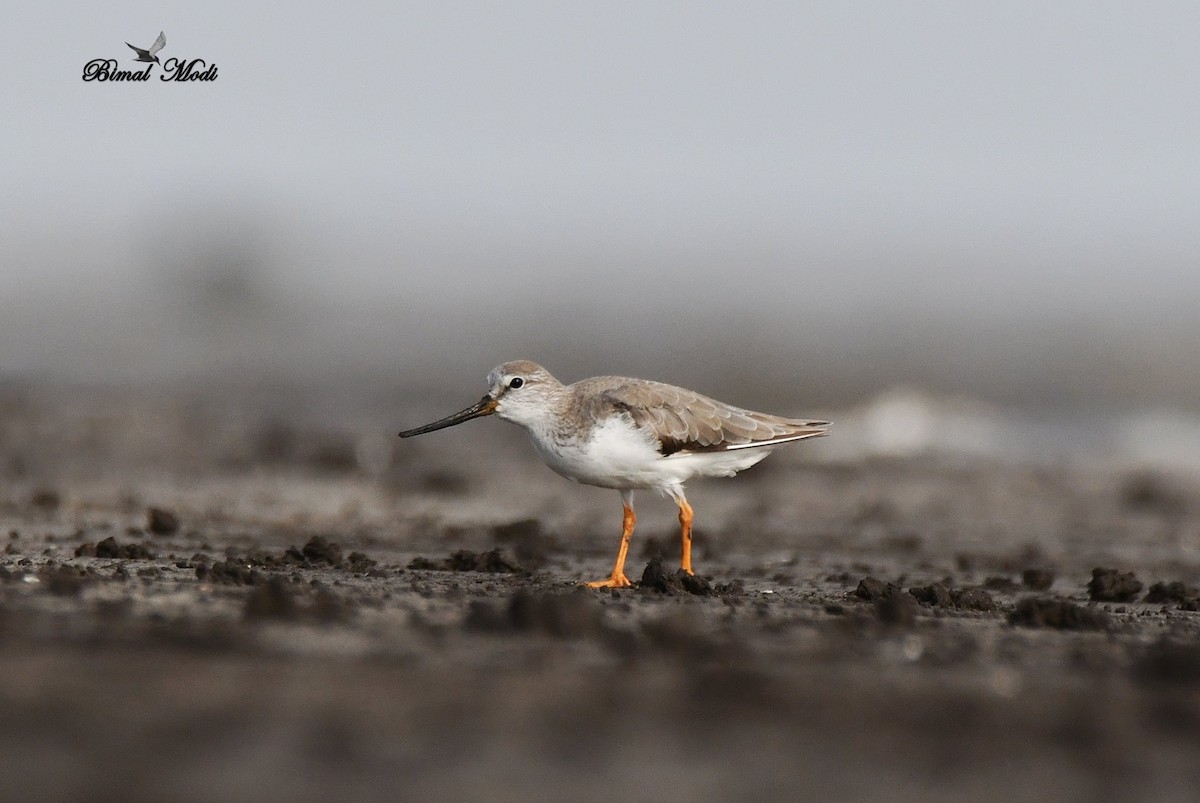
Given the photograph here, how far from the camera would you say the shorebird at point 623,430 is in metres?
9.49

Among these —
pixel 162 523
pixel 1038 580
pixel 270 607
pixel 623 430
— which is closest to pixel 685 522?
pixel 623 430

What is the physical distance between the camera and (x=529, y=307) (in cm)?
5238

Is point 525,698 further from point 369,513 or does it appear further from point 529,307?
point 529,307

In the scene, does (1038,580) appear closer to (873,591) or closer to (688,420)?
(873,591)

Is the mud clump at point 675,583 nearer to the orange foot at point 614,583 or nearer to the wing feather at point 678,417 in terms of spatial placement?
the orange foot at point 614,583

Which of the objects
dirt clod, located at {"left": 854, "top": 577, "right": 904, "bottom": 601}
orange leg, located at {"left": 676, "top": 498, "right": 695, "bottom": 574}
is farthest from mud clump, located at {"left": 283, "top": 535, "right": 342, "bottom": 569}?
dirt clod, located at {"left": 854, "top": 577, "right": 904, "bottom": 601}

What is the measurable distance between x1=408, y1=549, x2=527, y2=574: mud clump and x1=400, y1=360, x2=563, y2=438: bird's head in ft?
3.04

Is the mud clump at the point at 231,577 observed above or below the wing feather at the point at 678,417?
below

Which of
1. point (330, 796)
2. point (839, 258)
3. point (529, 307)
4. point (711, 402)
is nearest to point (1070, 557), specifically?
point (711, 402)

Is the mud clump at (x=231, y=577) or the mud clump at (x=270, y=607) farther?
the mud clump at (x=231, y=577)

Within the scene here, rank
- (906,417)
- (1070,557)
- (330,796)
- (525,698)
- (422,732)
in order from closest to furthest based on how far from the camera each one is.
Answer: (330,796) < (422,732) < (525,698) < (1070,557) < (906,417)

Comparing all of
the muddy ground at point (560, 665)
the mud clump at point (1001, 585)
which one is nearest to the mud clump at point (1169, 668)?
the muddy ground at point (560, 665)

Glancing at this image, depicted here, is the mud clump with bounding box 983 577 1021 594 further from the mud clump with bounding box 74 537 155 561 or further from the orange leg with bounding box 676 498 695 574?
the mud clump with bounding box 74 537 155 561

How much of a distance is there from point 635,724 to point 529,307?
4790cm
